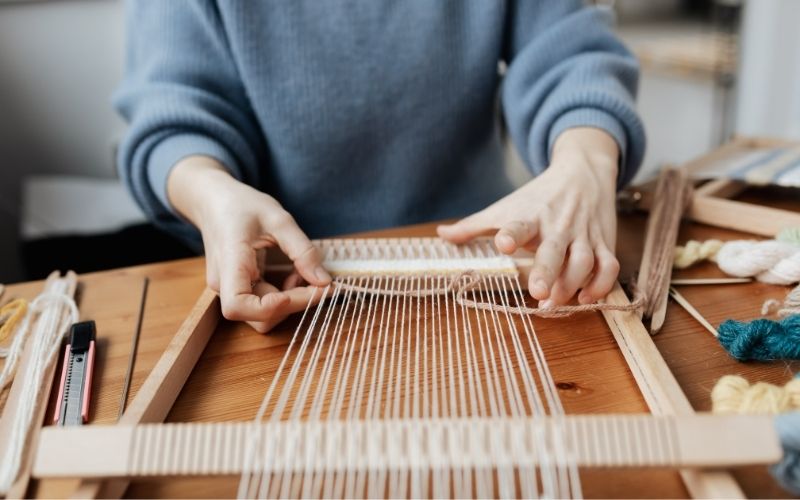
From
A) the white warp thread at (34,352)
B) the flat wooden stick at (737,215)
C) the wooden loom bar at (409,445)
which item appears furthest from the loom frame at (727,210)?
the white warp thread at (34,352)

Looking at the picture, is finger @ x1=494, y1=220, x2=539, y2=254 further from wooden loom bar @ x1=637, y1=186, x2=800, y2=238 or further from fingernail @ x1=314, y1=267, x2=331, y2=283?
wooden loom bar @ x1=637, y1=186, x2=800, y2=238

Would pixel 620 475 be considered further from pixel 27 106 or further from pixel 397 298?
pixel 27 106

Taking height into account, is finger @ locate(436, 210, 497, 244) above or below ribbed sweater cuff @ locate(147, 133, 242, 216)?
below

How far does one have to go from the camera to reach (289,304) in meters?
0.68

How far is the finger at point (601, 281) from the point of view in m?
0.69

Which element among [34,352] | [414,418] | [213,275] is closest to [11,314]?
[34,352]

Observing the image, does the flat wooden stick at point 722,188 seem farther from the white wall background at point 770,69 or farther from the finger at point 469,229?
the white wall background at point 770,69

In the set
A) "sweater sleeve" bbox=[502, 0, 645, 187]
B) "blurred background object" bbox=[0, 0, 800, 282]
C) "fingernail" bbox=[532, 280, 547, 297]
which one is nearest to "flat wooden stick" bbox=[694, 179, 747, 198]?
"sweater sleeve" bbox=[502, 0, 645, 187]

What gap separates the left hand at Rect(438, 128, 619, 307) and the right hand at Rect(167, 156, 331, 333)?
18cm

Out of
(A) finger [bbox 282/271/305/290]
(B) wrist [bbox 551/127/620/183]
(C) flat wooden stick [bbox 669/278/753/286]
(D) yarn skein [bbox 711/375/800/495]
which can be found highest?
(B) wrist [bbox 551/127/620/183]

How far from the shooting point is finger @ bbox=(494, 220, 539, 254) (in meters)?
0.69

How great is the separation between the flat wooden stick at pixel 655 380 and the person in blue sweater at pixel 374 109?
12 cm

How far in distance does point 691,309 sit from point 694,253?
13 cm

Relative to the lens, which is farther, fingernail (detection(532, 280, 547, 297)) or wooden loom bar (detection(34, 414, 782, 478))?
fingernail (detection(532, 280, 547, 297))
